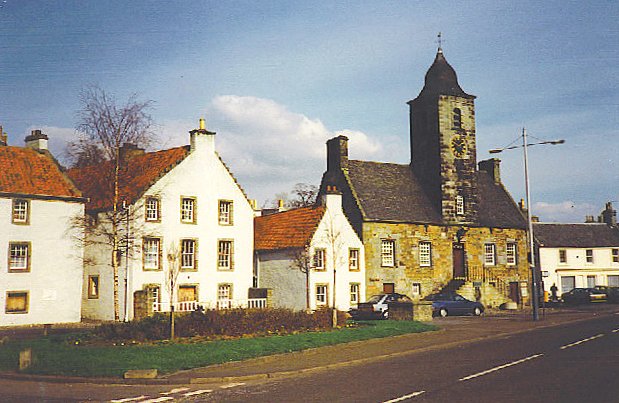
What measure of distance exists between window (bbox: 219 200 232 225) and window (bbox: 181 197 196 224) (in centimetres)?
209

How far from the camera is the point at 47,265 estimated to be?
37000mm

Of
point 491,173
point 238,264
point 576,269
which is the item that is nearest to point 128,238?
point 238,264

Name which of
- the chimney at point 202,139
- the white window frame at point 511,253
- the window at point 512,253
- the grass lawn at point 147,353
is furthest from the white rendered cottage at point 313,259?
the window at point 512,253

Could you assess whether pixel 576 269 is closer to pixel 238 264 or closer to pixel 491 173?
pixel 491 173

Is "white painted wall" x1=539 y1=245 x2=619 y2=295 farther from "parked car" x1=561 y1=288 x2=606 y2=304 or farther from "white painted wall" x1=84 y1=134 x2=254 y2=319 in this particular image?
"white painted wall" x1=84 y1=134 x2=254 y2=319

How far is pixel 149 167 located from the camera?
41.8 meters

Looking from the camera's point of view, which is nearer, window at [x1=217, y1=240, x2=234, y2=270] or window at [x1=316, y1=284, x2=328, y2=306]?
window at [x1=217, y1=240, x2=234, y2=270]

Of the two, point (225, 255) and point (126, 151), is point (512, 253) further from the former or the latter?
point (126, 151)

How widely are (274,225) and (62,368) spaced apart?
30243mm

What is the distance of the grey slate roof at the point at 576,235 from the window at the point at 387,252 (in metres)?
28.9

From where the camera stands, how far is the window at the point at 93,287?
39.9 m

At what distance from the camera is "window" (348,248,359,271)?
149 feet

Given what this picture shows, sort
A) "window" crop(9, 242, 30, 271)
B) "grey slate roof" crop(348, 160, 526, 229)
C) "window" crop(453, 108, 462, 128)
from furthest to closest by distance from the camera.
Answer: "window" crop(453, 108, 462, 128)
"grey slate roof" crop(348, 160, 526, 229)
"window" crop(9, 242, 30, 271)

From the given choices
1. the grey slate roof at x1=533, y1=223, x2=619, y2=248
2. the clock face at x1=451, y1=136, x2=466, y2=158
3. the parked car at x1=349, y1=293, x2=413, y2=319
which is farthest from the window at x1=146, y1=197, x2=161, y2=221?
the grey slate roof at x1=533, y1=223, x2=619, y2=248
